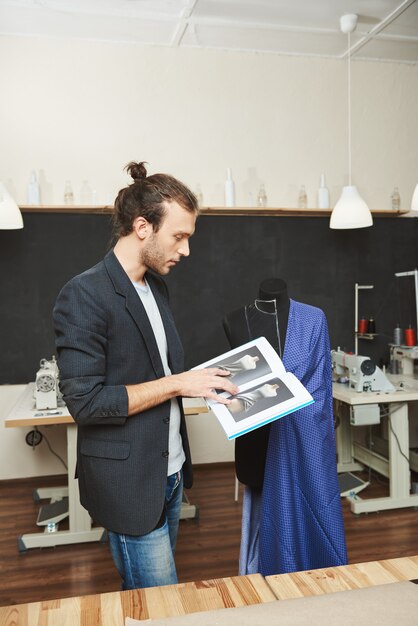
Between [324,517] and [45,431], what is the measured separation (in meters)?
3.00

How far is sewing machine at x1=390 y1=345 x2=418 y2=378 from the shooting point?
429cm

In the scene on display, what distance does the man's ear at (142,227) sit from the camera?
1.55 meters

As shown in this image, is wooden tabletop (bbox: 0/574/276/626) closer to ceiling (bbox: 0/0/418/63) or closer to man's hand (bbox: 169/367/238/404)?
man's hand (bbox: 169/367/238/404)

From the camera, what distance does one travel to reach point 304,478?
192cm

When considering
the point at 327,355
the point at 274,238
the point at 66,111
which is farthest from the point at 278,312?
the point at 66,111

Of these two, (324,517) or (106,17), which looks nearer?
(324,517)

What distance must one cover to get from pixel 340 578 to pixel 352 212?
3.11 m

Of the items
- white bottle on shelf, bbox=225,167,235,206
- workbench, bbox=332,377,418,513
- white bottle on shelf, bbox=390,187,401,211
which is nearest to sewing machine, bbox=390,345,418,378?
workbench, bbox=332,377,418,513

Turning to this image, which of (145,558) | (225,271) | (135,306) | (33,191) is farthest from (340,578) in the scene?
(33,191)

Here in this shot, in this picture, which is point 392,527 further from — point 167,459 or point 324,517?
point 167,459

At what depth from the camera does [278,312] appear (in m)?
2.09

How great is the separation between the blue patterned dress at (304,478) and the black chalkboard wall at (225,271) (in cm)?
265

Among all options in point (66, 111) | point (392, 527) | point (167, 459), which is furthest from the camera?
point (66, 111)

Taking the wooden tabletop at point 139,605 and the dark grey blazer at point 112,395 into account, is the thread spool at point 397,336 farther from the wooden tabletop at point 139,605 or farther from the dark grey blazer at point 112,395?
the wooden tabletop at point 139,605
